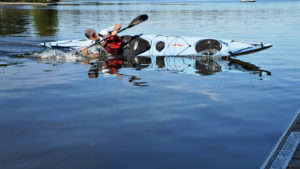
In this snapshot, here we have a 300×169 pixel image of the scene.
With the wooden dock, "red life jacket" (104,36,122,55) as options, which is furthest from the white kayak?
the wooden dock

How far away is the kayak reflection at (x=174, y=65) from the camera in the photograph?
1041cm

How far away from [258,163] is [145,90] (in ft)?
13.6

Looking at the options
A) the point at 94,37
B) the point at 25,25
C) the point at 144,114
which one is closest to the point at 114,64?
the point at 94,37

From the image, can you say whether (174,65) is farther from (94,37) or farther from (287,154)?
(287,154)

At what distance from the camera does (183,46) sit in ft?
40.7

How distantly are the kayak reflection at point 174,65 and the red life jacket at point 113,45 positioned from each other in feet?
0.98

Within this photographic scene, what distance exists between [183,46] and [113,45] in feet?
8.75

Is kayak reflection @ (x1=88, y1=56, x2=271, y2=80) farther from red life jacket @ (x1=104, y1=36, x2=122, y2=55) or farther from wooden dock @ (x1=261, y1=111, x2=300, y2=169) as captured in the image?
wooden dock @ (x1=261, y1=111, x2=300, y2=169)

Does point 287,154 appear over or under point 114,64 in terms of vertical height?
under

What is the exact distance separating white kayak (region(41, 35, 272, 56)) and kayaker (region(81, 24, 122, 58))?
270 mm

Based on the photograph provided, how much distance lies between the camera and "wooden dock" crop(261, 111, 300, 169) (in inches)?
146

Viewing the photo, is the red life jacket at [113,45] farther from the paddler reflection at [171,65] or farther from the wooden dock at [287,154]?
the wooden dock at [287,154]

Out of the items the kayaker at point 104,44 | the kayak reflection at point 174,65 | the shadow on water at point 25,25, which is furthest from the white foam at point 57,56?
the shadow on water at point 25,25

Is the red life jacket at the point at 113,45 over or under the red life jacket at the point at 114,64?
over
